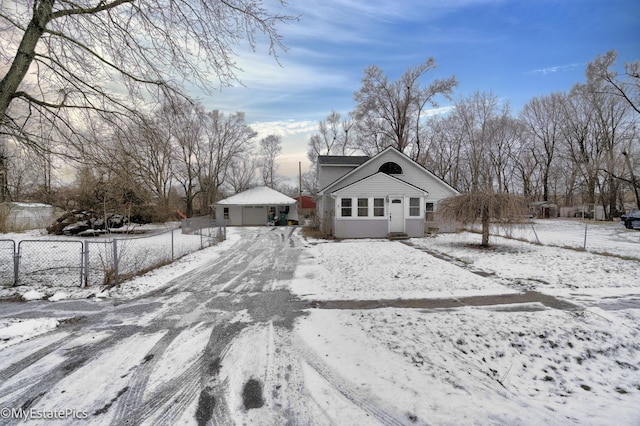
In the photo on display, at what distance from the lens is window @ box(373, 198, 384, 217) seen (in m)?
16.8

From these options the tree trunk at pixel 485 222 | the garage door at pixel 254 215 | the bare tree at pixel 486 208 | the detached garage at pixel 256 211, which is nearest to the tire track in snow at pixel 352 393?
the bare tree at pixel 486 208

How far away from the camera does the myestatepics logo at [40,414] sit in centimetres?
249

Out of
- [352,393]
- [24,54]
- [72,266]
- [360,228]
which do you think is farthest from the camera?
[360,228]

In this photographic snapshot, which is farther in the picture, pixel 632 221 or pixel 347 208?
pixel 632 221

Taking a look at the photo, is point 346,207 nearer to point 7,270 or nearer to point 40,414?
point 7,270

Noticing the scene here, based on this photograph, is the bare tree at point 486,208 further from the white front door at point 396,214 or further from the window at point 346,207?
the window at point 346,207

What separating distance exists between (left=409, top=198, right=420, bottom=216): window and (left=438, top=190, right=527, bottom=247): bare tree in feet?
16.0

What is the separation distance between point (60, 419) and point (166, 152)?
447 cm

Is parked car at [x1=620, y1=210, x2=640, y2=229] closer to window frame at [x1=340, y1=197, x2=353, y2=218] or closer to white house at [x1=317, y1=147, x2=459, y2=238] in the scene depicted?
white house at [x1=317, y1=147, x2=459, y2=238]

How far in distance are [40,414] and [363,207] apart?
596 inches

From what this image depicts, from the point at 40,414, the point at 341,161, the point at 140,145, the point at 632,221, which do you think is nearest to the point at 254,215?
the point at 341,161

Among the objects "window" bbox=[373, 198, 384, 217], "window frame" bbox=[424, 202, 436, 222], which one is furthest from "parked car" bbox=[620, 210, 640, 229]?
"window" bbox=[373, 198, 384, 217]

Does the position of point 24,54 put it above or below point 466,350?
above

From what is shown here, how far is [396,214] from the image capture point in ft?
55.6
